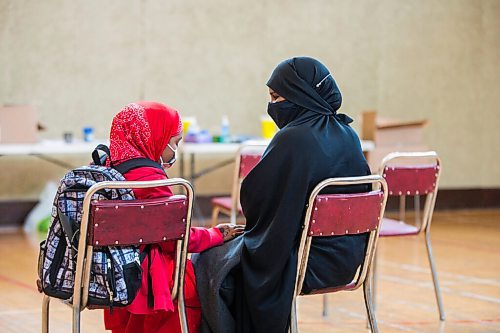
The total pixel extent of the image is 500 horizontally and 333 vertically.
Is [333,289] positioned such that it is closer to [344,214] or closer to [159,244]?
[344,214]

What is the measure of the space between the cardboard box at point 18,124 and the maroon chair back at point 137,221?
3.45 m

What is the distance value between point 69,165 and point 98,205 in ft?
14.7

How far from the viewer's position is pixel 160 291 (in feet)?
8.98

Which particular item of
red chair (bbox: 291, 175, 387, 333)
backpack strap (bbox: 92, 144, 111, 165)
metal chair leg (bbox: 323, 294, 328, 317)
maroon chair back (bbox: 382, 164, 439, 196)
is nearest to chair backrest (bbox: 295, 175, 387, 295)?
red chair (bbox: 291, 175, 387, 333)

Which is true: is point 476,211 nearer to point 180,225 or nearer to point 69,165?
point 69,165

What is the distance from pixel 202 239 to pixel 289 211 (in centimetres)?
31

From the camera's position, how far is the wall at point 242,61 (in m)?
6.88

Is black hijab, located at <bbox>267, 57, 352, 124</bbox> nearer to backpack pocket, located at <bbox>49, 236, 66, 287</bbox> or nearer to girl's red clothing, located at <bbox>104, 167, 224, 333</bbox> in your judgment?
girl's red clothing, located at <bbox>104, 167, 224, 333</bbox>

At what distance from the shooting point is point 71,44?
6930 millimetres

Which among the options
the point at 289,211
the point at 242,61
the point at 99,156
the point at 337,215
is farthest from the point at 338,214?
the point at 242,61

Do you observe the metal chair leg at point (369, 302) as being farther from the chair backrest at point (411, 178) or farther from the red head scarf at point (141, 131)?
the red head scarf at point (141, 131)

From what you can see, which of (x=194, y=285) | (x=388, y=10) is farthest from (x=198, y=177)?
(x=194, y=285)

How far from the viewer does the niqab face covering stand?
9.98ft

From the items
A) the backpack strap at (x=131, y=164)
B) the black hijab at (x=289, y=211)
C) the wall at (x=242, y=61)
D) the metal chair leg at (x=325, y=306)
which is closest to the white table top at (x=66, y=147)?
the wall at (x=242, y=61)
